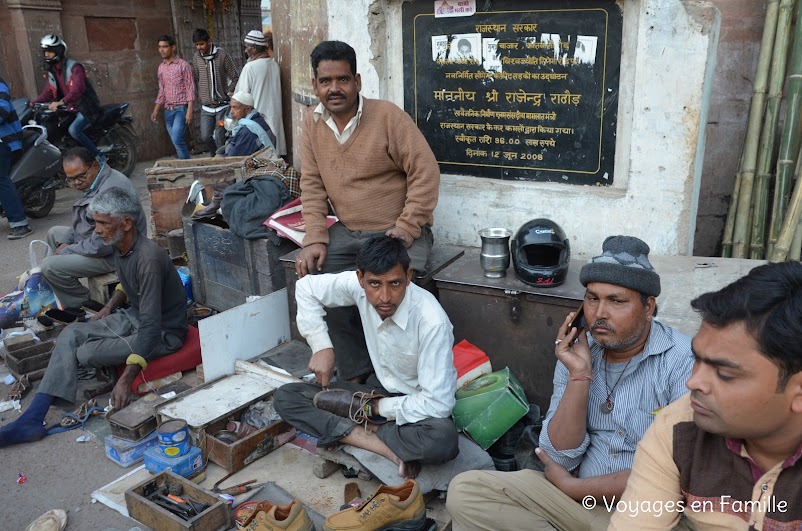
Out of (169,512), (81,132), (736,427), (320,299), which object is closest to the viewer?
(736,427)

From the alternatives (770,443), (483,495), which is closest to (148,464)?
(483,495)

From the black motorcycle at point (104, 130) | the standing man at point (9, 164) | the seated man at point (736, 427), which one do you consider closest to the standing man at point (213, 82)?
the black motorcycle at point (104, 130)

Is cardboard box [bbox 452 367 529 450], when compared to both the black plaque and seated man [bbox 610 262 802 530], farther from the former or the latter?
the black plaque

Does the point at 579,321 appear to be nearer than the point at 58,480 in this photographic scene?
Yes

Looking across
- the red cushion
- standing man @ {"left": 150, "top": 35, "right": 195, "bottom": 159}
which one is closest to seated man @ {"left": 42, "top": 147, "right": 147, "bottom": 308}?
the red cushion

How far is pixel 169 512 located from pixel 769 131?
4.12 metres

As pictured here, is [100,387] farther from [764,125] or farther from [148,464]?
[764,125]

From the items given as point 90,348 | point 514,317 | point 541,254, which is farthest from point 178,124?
point 514,317

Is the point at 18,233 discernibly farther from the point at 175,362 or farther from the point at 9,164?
the point at 175,362

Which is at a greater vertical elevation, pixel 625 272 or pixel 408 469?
pixel 625 272

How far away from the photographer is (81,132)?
9.44m

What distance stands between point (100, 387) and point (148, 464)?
1149 millimetres

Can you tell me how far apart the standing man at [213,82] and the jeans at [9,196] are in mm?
2763

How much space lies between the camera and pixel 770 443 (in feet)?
5.62
